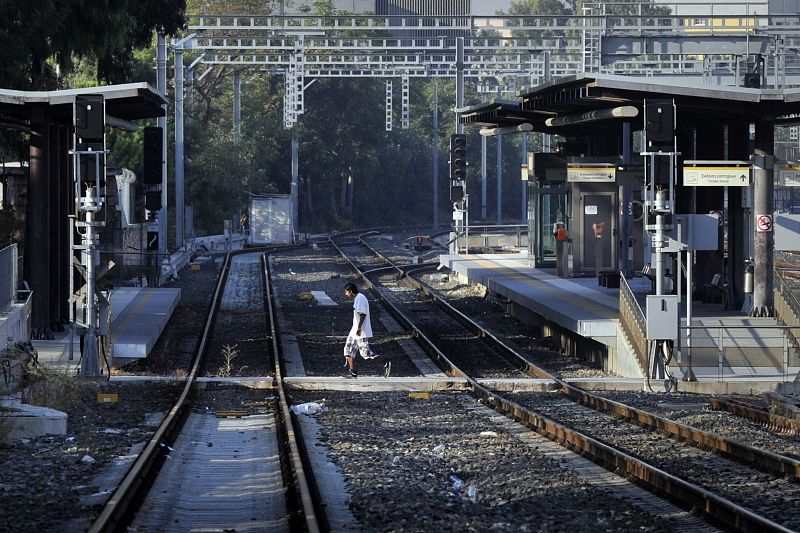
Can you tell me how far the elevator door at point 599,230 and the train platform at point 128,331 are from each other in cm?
1035

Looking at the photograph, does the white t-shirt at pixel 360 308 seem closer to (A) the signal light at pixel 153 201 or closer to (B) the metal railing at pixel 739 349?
(B) the metal railing at pixel 739 349

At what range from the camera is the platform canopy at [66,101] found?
23453 mm

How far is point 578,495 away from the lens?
10.6 meters

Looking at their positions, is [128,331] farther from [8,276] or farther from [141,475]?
[141,475]

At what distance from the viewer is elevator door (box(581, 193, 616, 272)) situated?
3434 cm

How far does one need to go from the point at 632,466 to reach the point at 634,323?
9.40 m

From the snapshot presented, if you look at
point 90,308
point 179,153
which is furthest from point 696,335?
point 179,153

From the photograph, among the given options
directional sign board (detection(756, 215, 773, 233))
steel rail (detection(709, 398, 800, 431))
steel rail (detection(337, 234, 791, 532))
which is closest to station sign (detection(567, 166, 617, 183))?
directional sign board (detection(756, 215, 773, 233))

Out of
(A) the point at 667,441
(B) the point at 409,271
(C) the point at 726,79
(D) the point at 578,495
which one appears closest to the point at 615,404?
(A) the point at 667,441

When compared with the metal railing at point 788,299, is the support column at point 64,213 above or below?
above

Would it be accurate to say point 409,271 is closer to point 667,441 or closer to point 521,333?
point 521,333

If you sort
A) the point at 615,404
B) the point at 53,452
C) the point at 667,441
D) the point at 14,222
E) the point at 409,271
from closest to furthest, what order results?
the point at 53,452, the point at 667,441, the point at 615,404, the point at 14,222, the point at 409,271

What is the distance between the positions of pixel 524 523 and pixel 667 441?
4.77m

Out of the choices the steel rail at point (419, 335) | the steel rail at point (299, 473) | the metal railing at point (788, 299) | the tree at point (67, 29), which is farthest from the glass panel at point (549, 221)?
the steel rail at point (299, 473)
